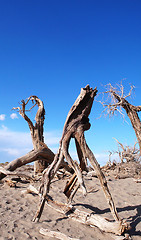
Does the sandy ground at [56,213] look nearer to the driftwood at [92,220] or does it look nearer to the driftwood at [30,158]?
the driftwood at [92,220]

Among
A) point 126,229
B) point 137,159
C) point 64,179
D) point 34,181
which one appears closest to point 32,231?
point 126,229

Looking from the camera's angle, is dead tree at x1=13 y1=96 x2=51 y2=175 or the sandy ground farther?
dead tree at x1=13 y1=96 x2=51 y2=175

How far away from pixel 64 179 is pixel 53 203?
3640mm

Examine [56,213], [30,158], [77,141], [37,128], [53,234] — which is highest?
[37,128]

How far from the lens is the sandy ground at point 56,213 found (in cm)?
412

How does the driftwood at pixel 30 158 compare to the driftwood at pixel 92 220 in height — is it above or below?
above

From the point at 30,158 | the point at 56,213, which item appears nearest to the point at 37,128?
the point at 30,158

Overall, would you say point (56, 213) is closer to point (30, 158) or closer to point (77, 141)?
point (77, 141)

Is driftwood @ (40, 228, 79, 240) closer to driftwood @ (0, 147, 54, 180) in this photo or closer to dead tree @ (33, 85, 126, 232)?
dead tree @ (33, 85, 126, 232)

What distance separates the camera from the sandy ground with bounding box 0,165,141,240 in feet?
13.5

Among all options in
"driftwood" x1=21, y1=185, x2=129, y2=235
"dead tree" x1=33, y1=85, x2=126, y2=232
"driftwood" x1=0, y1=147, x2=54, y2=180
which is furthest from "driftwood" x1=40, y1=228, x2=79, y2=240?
"driftwood" x1=0, y1=147, x2=54, y2=180

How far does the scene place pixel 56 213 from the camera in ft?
17.4

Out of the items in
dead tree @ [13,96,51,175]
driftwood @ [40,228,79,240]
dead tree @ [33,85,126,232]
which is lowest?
driftwood @ [40,228,79,240]

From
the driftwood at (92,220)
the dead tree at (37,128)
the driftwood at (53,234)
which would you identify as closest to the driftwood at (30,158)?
the dead tree at (37,128)
